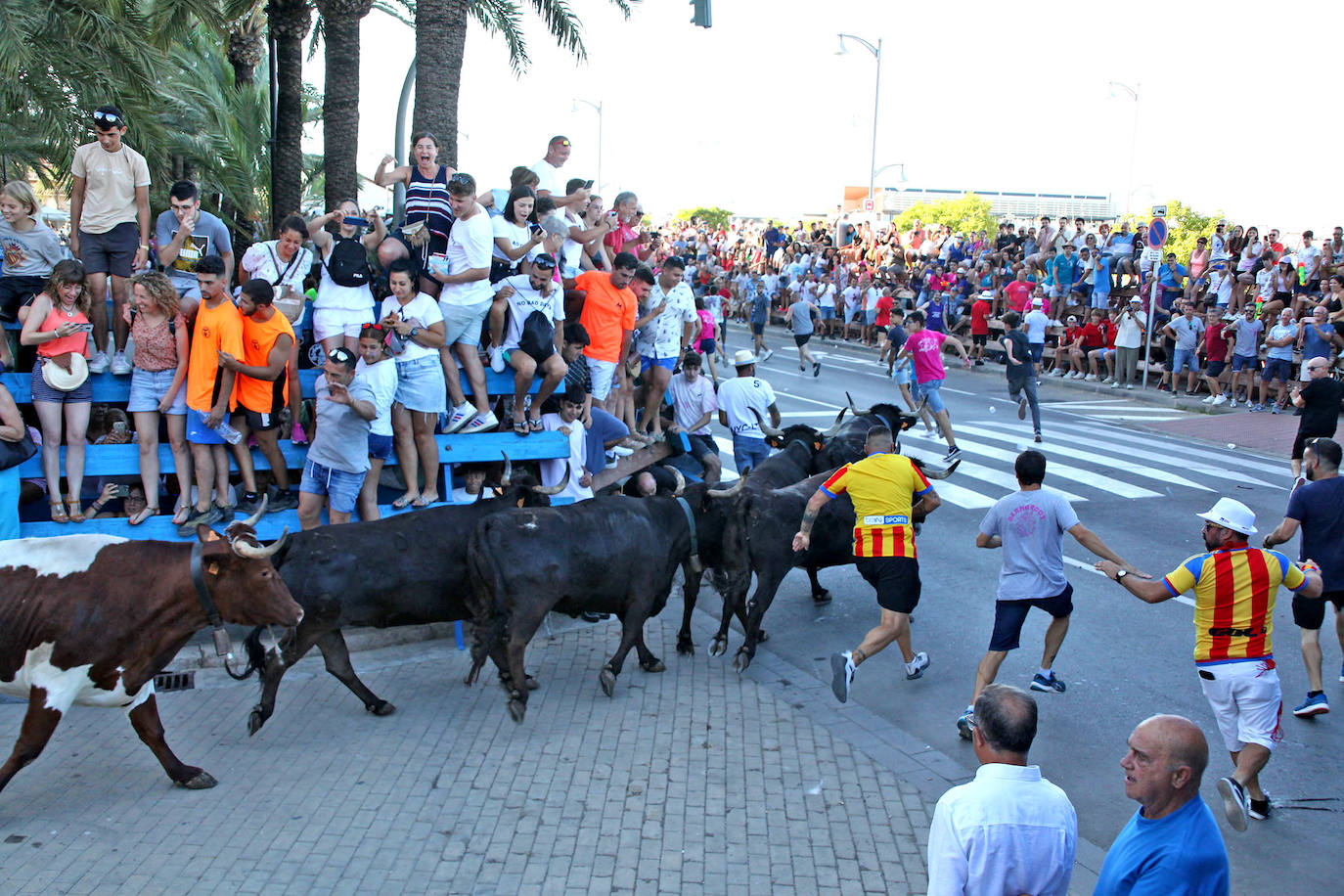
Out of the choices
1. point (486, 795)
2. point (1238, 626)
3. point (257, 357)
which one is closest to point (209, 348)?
point (257, 357)

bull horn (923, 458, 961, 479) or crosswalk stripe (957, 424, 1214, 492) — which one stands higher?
bull horn (923, 458, 961, 479)

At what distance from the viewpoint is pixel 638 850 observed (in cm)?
592

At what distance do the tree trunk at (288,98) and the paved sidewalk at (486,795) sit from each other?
10.5 meters

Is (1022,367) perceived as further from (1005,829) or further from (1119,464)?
(1005,829)

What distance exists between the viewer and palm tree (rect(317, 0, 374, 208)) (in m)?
14.6

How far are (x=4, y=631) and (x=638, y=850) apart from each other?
3.65 meters

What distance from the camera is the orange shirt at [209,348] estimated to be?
8.60m

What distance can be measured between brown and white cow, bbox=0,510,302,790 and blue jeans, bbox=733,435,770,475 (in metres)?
6.48

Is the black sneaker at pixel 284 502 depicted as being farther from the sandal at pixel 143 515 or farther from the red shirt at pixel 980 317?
the red shirt at pixel 980 317

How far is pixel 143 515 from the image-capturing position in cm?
873

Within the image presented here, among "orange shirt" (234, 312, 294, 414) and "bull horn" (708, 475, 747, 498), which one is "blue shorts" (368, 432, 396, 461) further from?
"bull horn" (708, 475, 747, 498)

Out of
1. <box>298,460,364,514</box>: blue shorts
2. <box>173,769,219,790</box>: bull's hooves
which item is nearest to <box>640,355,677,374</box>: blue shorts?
<box>298,460,364,514</box>: blue shorts

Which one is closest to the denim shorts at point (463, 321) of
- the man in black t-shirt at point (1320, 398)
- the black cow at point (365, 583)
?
the black cow at point (365, 583)

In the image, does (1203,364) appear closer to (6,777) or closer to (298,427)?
(298,427)
